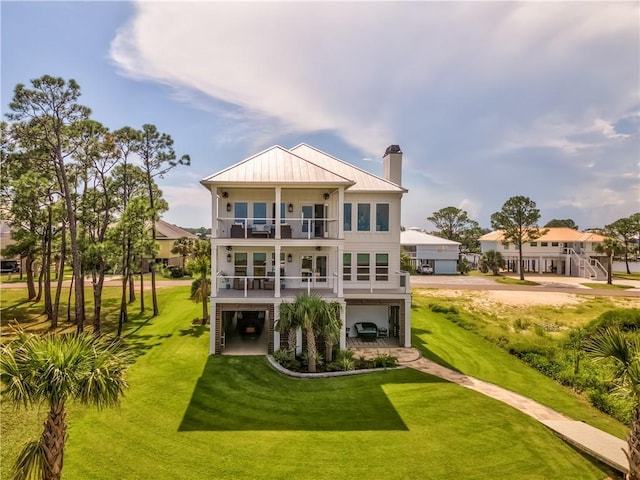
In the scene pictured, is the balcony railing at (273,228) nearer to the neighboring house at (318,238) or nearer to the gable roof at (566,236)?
the neighboring house at (318,238)

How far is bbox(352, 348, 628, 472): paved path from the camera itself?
10.2 meters

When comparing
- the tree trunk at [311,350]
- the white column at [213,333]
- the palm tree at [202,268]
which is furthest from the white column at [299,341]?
A: the palm tree at [202,268]

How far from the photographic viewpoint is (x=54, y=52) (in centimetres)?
1656

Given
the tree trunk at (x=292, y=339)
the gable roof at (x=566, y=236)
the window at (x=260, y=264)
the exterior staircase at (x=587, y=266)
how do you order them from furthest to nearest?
1. the gable roof at (x=566, y=236)
2. the exterior staircase at (x=587, y=266)
3. the window at (x=260, y=264)
4. the tree trunk at (x=292, y=339)

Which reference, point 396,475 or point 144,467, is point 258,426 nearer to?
point 144,467

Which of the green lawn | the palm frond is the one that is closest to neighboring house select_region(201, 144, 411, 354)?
Result: the green lawn

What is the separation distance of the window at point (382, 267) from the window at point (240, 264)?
321 inches

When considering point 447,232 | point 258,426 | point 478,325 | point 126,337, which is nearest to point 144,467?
point 258,426

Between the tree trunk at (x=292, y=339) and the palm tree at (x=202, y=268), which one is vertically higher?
the palm tree at (x=202, y=268)

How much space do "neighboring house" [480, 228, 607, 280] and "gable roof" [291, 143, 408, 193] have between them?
4039 cm

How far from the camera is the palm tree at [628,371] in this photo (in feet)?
25.0

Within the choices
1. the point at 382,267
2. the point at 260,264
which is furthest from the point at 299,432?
the point at 382,267

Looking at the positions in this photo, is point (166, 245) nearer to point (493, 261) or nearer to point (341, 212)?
point (341, 212)

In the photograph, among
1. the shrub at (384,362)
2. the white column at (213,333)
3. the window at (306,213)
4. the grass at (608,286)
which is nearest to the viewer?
the shrub at (384,362)
